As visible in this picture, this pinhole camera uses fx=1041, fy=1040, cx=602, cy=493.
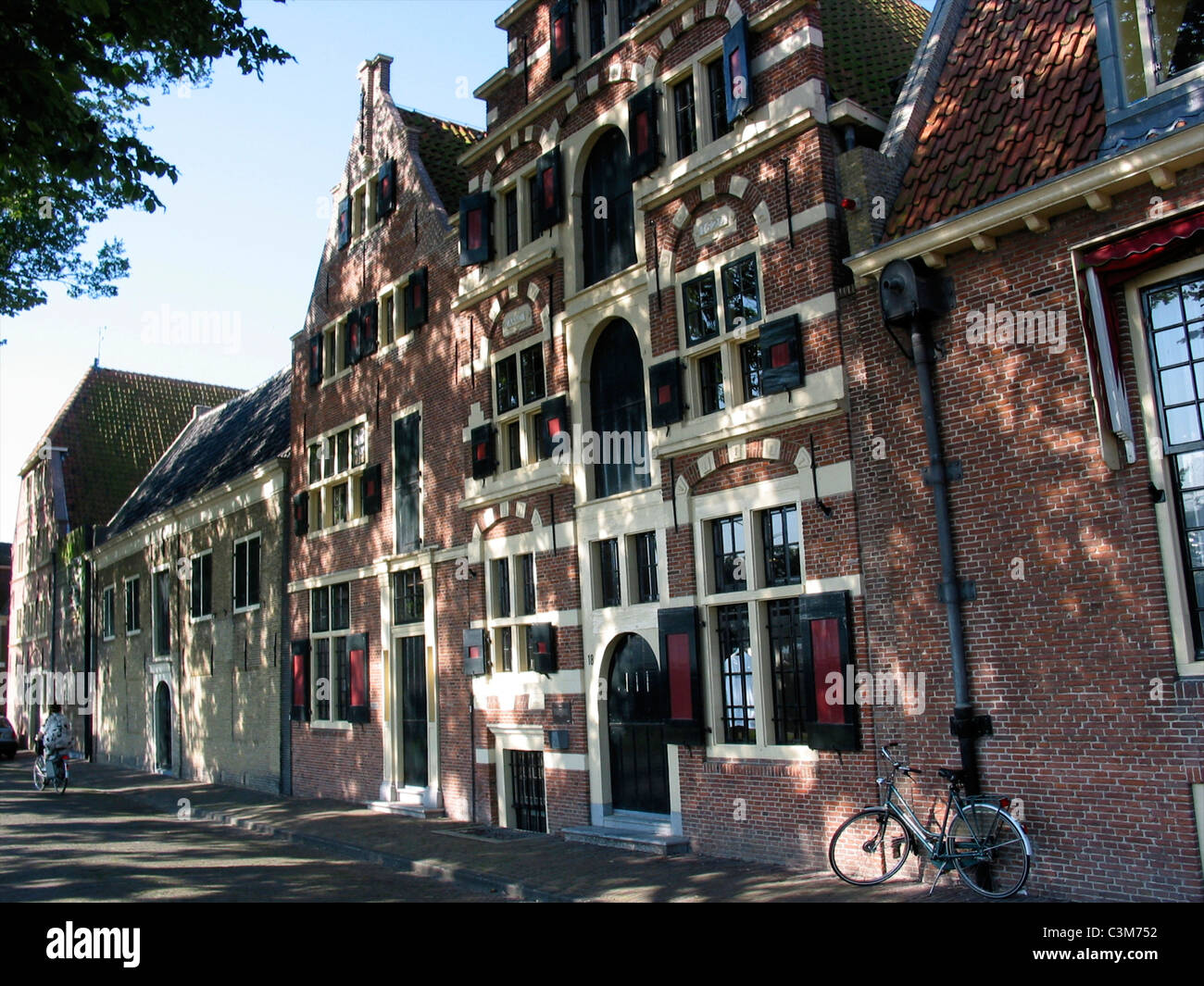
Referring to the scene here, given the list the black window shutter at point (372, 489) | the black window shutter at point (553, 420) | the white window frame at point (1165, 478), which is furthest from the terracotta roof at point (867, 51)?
the black window shutter at point (372, 489)

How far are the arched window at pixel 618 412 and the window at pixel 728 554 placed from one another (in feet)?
5.44

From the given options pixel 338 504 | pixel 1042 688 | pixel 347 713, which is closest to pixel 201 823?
pixel 347 713

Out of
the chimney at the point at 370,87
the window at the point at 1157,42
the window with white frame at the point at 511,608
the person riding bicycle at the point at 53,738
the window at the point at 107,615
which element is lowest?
the person riding bicycle at the point at 53,738

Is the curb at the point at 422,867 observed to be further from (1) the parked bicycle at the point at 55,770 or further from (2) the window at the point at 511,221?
(2) the window at the point at 511,221

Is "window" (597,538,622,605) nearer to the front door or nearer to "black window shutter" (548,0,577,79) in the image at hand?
the front door

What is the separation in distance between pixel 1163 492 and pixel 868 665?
3.42 m

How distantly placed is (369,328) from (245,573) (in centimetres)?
806

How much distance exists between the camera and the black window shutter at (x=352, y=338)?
21.2 m

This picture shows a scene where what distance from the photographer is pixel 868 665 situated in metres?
10.9

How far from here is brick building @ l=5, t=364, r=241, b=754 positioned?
3831 centimetres

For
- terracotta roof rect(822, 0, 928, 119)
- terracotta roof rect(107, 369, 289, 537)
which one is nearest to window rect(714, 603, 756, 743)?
terracotta roof rect(822, 0, 928, 119)

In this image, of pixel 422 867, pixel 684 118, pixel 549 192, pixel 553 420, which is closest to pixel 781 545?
pixel 553 420

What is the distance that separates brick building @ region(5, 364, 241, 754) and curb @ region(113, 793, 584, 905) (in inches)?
896

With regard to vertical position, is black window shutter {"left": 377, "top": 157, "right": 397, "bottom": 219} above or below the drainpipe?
above
